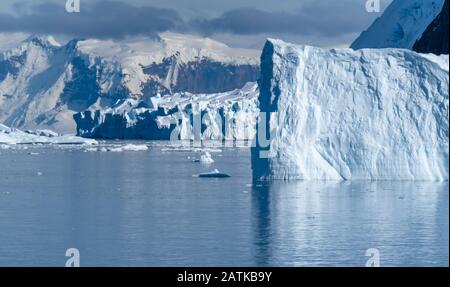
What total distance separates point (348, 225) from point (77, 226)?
635cm

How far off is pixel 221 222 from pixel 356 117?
8.79 m

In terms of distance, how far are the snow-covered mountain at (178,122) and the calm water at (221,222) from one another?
56067 millimetres

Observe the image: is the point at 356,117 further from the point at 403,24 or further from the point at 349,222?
the point at 403,24

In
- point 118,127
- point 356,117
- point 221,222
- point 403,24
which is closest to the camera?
point 221,222

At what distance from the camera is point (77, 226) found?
22.3 meters

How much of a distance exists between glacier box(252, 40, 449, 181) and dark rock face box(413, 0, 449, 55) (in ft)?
42.1

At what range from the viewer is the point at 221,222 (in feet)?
75.1

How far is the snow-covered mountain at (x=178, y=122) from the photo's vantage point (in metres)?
92.9

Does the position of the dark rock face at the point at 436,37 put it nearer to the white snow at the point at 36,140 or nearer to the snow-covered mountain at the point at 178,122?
the white snow at the point at 36,140

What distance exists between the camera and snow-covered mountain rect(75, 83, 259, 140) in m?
92.9
